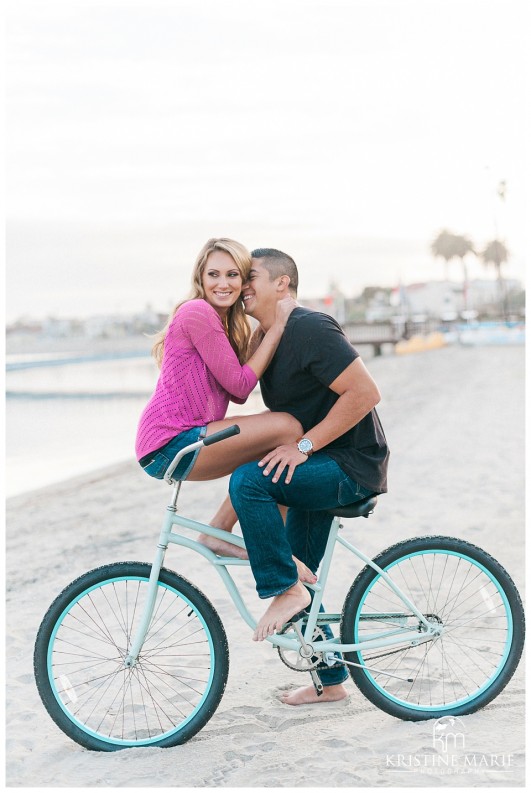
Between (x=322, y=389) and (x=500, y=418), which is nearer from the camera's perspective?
(x=322, y=389)

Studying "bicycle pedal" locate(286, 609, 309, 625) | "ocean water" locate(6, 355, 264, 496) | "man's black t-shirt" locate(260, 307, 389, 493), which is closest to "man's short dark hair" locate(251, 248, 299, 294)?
"man's black t-shirt" locate(260, 307, 389, 493)

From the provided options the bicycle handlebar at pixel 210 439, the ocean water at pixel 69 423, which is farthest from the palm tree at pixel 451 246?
the bicycle handlebar at pixel 210 439

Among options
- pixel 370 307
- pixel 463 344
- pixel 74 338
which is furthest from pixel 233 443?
pixel 370 307

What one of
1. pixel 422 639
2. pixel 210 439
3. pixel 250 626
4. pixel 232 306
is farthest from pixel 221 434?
pixel 422 639

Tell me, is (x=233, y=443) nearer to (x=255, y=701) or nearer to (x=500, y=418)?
(x=255, y=701)

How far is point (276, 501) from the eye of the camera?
11.1 feet

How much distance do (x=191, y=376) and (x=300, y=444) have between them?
1.58 feet

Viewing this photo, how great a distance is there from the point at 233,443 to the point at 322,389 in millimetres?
420

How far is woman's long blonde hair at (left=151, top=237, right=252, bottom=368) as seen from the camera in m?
3.43

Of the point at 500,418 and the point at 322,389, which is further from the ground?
the point at 322,389

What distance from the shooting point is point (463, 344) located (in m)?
47.2

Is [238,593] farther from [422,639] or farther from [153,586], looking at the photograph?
[422,639]

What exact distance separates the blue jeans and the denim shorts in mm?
173

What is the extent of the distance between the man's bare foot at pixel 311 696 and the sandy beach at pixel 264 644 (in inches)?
2.1
